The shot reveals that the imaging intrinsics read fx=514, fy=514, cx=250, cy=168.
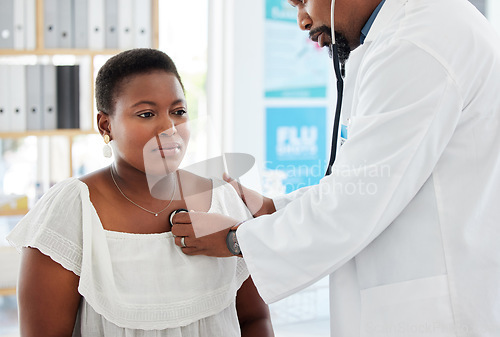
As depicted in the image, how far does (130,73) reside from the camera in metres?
1.20

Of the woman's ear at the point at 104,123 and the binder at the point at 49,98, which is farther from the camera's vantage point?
the binder at the point at 49,98

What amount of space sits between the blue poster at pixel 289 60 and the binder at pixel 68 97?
3.99ft

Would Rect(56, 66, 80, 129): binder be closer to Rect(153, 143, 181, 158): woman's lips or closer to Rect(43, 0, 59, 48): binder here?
Rect(43, 0, 59, 48): binder

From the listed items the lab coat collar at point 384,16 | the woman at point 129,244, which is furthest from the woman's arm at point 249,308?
the lab coat collar at point 384,16

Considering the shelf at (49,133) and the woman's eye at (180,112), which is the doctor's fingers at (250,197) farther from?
the shelf at (49,133)

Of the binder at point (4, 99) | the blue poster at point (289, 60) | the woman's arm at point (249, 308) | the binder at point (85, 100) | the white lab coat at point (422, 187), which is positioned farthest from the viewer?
the blue poster at point (289, 60)

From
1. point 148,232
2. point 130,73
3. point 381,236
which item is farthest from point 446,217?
point 130,73

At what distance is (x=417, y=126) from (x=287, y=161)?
2.58m

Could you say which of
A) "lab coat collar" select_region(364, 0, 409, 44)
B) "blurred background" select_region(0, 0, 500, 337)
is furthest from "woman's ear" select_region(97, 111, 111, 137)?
"blurred background" select_region(0, 0, 500, 337)

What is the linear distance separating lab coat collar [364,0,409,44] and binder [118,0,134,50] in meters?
2.11

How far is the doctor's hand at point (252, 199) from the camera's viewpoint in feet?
4.58

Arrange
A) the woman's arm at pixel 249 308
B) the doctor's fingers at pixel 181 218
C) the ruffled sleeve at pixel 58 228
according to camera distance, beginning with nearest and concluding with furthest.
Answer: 1. the ruffled sleeve at pixel 58 228
2. the doctor's fingers at pixel 181 218
3. the woman's arm at pixel 249 308

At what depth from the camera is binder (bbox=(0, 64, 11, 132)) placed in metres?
2.82

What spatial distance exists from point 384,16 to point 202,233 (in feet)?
2.07
